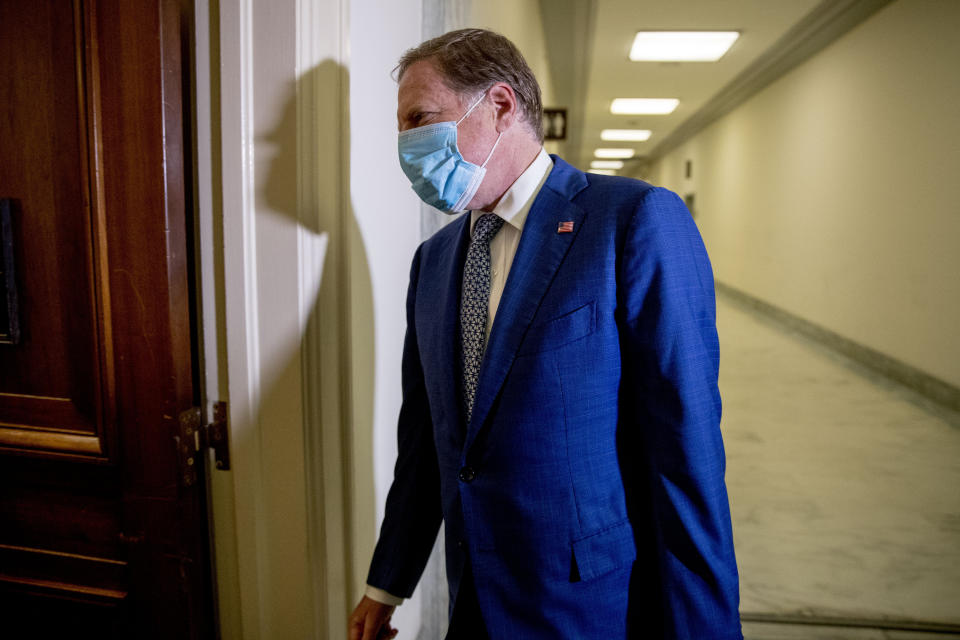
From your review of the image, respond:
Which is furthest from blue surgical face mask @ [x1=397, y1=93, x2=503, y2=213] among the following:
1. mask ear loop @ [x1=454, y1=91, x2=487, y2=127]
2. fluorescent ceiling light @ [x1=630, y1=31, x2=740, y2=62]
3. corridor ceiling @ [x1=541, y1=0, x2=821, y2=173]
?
fluorescent ceiling light @ [x1=630, y1=31, x2=740, y2=62]

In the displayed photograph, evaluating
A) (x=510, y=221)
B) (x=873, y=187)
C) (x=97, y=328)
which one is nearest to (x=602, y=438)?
(x=510, y=221)

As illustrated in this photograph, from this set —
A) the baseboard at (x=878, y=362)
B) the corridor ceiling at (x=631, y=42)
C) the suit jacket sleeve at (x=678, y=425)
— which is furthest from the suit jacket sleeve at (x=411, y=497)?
the corridor ceiling at (x=631, y=42)

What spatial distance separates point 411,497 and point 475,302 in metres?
0.45

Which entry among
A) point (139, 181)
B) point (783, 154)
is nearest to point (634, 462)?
point (139, 181)

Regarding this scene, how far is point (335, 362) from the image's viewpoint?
1.25 m

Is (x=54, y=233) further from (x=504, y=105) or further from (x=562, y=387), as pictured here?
(x=562, y=387)

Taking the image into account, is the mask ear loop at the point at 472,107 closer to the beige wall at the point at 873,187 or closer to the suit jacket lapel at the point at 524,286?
the suit jacket lapel at the point at 524,286

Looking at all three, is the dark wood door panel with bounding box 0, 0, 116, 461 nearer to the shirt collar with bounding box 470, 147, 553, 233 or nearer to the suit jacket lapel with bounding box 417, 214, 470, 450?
the suit jacket lapel with bounding box 417, 214, 470, 450

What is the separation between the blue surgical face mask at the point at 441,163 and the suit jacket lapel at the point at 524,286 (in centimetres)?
16

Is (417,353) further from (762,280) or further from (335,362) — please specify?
(762,280)

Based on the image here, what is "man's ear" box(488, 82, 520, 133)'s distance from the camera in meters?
1.16

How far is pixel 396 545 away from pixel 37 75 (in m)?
1.16

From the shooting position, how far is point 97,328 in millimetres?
1156

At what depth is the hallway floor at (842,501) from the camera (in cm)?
254
